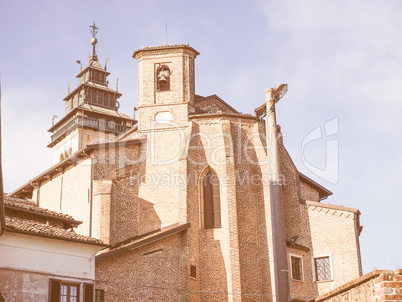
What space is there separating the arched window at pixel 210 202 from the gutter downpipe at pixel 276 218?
13493 mm

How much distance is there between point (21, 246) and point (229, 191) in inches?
465

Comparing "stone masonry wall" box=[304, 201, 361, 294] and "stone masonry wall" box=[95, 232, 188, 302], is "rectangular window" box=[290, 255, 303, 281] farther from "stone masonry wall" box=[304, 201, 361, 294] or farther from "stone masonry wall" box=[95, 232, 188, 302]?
"stone masonry wall" box=[95, 232, 188, 302]

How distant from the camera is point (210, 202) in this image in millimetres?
28000

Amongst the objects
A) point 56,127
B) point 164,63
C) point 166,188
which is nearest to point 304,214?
point 166,188

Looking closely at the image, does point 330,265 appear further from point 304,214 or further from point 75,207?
point 75,207

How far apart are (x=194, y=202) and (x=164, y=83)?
23.1ft

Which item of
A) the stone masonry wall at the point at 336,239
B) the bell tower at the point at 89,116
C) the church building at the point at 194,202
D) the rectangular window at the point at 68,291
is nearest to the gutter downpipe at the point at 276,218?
the rectangular window at the point at 68,291

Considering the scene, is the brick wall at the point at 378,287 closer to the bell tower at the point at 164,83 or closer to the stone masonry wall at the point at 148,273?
the stone masonry wall at the point at 148,273

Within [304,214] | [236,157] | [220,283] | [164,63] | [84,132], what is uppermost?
[84,132]

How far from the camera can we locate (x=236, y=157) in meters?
28.6

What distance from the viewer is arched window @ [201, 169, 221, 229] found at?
2758 cm

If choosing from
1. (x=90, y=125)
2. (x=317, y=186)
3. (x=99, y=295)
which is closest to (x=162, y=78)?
(x=317, y=186)

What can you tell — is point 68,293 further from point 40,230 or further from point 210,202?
point 210,202

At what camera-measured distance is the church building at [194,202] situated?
26000 mm
